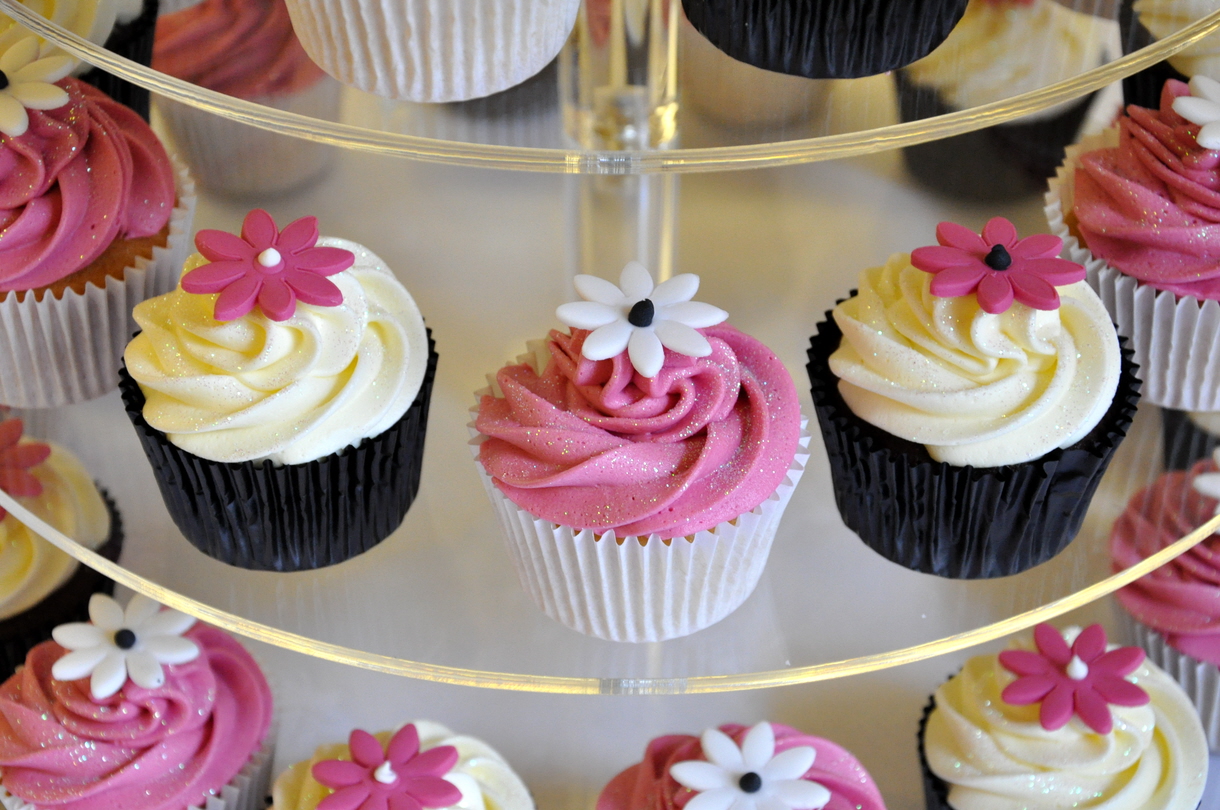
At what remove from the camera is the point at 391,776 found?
5.93ft

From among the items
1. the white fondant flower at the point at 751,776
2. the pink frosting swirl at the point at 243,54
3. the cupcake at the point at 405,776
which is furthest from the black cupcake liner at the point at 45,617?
the white fondant flower at the point at 751,776

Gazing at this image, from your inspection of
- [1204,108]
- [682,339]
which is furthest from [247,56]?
[1204,108]

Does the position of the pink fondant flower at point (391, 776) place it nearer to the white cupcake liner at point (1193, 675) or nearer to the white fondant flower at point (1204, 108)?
the white cupcake liner at point (1193, 675)

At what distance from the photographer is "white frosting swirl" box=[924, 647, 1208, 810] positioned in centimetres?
190

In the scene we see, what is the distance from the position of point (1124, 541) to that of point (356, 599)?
1160 millimetres

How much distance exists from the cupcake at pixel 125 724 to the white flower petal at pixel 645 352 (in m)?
0.98

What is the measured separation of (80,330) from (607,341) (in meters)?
0.97

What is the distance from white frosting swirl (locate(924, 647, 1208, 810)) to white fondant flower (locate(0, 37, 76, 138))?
1701 mm

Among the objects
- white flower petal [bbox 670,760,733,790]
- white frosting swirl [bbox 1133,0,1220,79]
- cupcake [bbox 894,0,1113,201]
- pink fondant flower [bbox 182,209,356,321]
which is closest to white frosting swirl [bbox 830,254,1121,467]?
cupcake [bbox 894,0,1113,201]

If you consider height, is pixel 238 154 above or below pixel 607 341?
below

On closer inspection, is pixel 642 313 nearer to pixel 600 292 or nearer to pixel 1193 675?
pixel 600 292

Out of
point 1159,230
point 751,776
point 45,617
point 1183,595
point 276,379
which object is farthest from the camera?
point 45,617

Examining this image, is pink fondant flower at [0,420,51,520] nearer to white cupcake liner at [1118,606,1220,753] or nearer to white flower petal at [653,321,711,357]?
white flower petal at [653,321,711,357]

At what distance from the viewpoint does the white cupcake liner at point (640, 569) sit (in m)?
1.54
